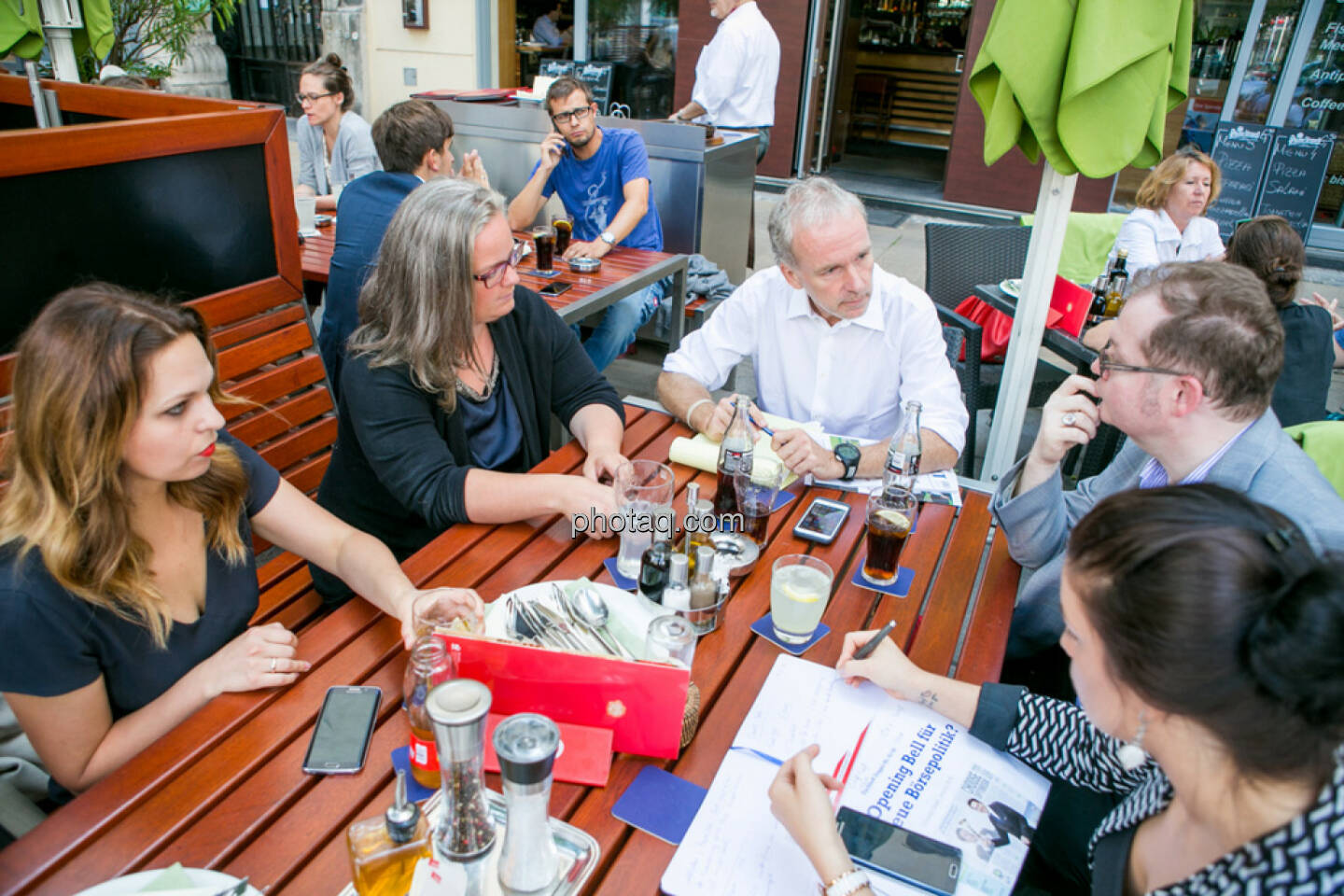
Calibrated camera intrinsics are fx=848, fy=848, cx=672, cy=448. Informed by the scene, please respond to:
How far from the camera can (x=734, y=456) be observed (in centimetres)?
189

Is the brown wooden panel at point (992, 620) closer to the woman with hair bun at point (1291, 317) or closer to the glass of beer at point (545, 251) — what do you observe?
the woman with hair bun at point (1291, 317)

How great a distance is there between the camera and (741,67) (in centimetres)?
676

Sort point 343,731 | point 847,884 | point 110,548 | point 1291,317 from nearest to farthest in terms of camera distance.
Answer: point 847,884
point 343,731
point 110,548
point 1291,317

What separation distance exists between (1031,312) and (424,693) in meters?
2.28

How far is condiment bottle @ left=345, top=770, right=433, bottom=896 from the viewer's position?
3.24 feet

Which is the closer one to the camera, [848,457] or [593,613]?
[593,613]

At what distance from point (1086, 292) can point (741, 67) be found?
4.28 m

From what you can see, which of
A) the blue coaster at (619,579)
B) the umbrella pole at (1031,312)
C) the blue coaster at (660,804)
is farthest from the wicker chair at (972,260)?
the blue coaster at (660,804)

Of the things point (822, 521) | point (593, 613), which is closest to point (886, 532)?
point (822, 521)

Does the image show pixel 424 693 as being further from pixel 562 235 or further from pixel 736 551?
pixel 562 235

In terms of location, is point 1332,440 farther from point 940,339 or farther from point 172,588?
point 172,588

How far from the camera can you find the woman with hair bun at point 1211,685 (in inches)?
34.6

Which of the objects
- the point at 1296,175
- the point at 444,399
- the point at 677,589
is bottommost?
the point at 677,589

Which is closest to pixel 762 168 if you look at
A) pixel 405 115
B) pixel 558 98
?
pixel 558 98
